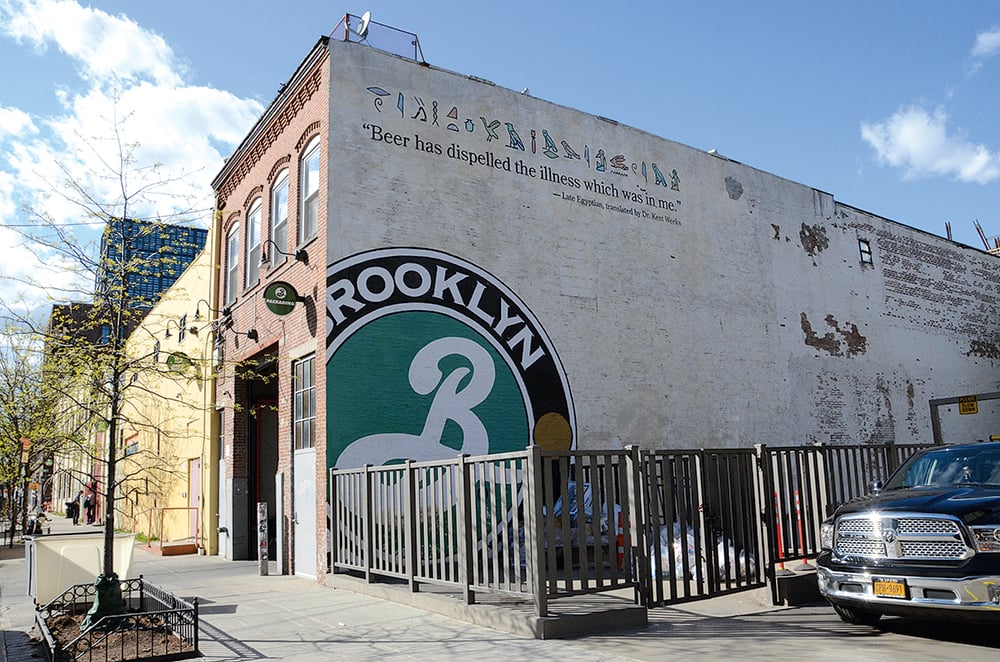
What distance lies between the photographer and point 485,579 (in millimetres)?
Result: 8094

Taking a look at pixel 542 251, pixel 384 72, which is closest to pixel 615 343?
pixel 542 251

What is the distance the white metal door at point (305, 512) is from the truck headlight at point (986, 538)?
9722 mm

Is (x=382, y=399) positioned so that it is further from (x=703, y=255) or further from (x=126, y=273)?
(x=703, y=255)

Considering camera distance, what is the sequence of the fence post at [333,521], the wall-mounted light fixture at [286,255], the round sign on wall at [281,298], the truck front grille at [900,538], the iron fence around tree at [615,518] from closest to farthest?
the truck front grille at [900,538]
the iron fence around tree at [615,518]
the fence post at [333,521]
the round sign on wall at [281,298]
the wall-mounted light fixture at [286,255]

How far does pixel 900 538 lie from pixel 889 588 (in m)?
0.43

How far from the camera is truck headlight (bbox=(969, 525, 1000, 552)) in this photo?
6.15 m

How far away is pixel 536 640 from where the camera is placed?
7203 mm

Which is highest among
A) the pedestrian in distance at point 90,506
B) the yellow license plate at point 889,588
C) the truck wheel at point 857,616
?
the yellow license plate at point 889,588

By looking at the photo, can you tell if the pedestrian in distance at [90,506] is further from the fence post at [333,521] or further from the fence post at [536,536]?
the fence post at [536,536]

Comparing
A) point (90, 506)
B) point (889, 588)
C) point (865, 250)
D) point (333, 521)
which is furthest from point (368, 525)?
point (90, 506)

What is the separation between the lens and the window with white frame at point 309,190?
14258 mm

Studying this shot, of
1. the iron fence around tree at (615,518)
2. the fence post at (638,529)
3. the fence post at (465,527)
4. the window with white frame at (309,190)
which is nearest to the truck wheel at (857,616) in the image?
the iron fence around tree at (615,518)

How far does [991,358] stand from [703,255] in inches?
630

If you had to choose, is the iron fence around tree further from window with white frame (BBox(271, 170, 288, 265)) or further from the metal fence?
window with white frame (BBox(271, 170, 288, 265))
